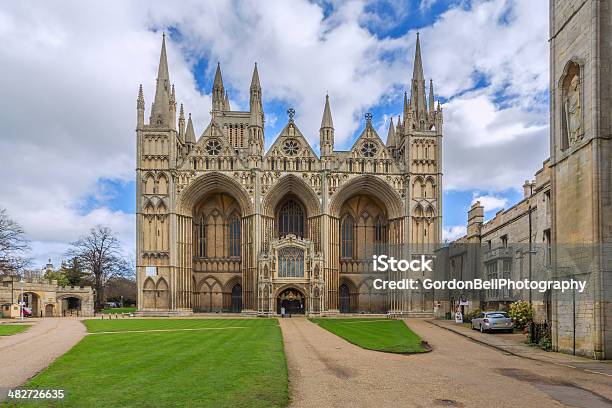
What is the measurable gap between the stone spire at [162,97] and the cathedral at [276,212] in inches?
4.4

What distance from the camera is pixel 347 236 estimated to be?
61375 mm

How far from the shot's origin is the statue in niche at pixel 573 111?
68.8 feet

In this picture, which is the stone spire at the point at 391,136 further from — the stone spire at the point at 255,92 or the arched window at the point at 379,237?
the stone spire at the point at 255,92

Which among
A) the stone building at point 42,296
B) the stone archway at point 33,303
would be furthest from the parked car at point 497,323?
the stone archway at point 33,303

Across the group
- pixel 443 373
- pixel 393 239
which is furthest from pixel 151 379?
pixel 393 239

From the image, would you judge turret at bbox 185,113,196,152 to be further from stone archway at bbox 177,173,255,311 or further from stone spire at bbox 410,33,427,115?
stone spire at bbox 410,33,427,115

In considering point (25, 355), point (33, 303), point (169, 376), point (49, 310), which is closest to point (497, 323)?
point (169, 376)

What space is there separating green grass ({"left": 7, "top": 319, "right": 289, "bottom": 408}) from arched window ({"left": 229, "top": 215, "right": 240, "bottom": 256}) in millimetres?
39334

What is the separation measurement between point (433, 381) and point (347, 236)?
1881 inches

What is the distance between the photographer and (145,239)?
182 feet

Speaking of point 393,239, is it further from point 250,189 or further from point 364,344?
point 364,344

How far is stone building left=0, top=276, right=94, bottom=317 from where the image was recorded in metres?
55.3

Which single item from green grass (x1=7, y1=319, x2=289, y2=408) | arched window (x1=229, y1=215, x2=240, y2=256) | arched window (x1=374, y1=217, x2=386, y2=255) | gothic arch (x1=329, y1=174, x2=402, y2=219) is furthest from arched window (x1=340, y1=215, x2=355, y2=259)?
green grass (x1=7, y1=319, x2=289, y2=408)

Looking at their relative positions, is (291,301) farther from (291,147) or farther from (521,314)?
(521,314)
